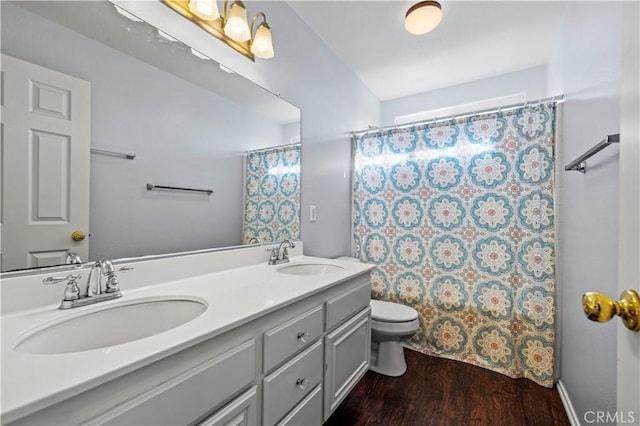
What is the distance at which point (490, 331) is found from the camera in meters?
1.97

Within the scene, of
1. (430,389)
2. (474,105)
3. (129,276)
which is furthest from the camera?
(474,105)

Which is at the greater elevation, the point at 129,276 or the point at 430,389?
the point at 129,276

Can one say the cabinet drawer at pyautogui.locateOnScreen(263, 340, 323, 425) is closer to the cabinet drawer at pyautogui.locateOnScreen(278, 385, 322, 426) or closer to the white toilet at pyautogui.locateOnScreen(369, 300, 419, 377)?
the cabinet drawer at pyautogui.locateOnScreen(278, 385, 322, 426)

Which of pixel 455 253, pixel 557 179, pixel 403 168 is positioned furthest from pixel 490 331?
pixel 403 168

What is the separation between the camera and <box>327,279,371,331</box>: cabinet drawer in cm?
123

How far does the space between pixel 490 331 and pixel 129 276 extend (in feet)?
7.39

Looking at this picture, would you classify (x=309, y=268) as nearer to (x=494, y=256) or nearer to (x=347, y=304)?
(x=347, y=304)

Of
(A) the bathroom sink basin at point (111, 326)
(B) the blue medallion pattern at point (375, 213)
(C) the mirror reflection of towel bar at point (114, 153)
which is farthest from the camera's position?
(B) the blue medallion pattern at point (375, 213)

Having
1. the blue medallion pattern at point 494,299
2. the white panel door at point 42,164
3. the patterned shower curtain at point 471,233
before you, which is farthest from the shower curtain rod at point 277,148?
the blue medallion pattern at point 494,299

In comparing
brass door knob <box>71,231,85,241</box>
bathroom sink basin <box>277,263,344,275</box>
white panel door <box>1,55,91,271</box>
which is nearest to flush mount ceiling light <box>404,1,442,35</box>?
bathroom sink basin <box>277,263,344,275</box>

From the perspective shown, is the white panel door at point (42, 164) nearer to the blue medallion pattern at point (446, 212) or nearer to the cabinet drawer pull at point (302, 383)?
the cabinet drawer pull at point (302, 383)

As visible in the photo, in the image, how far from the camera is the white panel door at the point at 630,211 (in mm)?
441

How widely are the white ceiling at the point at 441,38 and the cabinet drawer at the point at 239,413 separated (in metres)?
2.16

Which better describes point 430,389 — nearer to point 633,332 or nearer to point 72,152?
point 633,332
